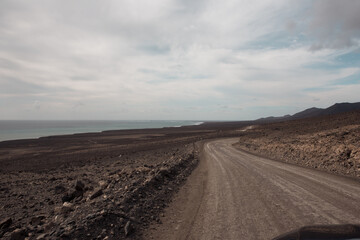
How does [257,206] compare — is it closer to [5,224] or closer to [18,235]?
[18,235]

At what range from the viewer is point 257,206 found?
7.52 meters

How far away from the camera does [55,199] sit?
39.9 feet

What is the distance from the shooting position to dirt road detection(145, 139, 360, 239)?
587cm

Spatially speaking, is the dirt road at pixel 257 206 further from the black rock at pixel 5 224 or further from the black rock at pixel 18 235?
the black rock at pixel 5 224

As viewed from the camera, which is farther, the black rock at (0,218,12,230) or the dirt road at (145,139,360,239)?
the black rock at (0,218,12,230)

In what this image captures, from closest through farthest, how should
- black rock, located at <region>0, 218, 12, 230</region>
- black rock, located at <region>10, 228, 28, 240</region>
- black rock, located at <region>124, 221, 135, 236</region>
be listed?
black rock, located at <region>124, 221, 135, 236</region>
black rock, located at <region>10, 228, 28, 240</region>
black rock, located at <region>0, 218, 12, 230</region>

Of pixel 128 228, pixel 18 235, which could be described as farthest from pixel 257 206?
pixel 18 235

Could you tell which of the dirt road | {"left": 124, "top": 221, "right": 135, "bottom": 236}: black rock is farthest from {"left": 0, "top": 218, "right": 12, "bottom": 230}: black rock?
the dirt road

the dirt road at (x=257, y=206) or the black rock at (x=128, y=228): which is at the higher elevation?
the black rock at (x=128, y=228)

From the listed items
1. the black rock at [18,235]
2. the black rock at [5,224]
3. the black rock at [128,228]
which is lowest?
the black rock at [5,224]

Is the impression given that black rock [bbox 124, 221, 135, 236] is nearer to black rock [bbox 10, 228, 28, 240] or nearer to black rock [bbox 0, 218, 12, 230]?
black rock [bbox 10, 228, 28, 240]

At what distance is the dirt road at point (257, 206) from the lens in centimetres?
587

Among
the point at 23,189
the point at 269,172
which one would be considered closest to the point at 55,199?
the point at 23,189

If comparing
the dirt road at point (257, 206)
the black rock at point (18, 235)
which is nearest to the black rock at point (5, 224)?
the black rock at point (18, 235)
